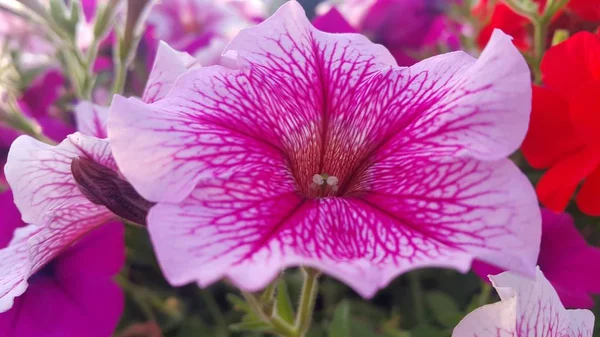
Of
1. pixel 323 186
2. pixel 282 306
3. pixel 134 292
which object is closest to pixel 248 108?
pixel 323 186

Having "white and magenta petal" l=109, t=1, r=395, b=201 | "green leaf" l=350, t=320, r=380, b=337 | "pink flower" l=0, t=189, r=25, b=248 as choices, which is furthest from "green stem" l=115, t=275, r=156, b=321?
"white and magenta petal" l=109, t=1, r=395, b=201

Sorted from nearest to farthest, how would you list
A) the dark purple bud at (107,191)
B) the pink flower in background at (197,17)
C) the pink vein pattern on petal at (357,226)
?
1. the pink vein pattern on petal at (357,226)
2. the dark purple bud at (107,191)
3. the pink flower in background at (197,17)

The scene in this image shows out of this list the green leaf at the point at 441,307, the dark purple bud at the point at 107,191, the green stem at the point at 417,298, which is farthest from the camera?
the green stem at the point at 417,298

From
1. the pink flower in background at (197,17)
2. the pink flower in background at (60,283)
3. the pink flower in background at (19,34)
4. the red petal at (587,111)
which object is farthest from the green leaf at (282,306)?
the pink flower in background at (19,34)

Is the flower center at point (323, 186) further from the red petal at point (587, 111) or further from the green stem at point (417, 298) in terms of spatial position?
the green stem at point (417, 298)

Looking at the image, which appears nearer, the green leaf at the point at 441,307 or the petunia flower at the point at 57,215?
the petunia flower at the point at 57,215

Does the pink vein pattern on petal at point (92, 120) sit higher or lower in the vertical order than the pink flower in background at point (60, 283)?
higher

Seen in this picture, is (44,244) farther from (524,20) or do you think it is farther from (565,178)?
(524,20)

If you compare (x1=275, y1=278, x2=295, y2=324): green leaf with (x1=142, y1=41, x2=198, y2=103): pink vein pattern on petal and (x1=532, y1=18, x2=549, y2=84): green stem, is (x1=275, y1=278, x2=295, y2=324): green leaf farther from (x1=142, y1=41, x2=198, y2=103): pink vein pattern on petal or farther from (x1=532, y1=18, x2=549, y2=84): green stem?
(x1=532, y1=18, x2=549, y2=84): green stem

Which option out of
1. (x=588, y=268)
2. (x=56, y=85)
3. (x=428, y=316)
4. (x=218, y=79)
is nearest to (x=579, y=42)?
(x=588, y=268)
